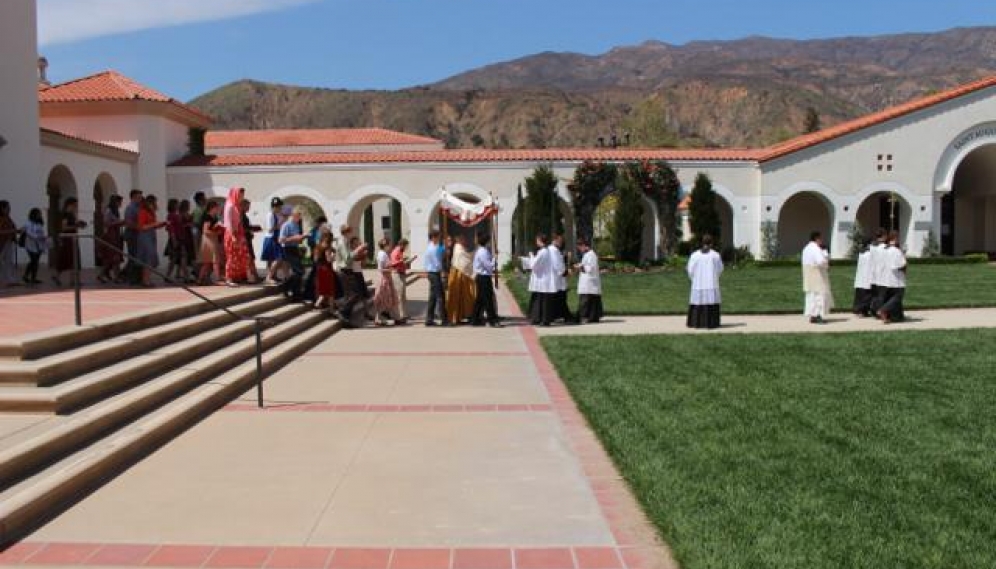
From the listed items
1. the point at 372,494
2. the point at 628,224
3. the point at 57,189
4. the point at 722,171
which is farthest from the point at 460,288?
the point at 722,171

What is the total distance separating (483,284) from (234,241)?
15.0 feet

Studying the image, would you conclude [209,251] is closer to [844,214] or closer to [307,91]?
[844,214]

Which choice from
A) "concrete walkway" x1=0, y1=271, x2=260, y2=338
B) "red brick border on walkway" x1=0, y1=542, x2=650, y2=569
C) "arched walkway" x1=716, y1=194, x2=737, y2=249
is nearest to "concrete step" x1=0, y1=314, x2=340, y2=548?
"red brick border on walkway" x1=0, y1=542, x2=650, y2=569

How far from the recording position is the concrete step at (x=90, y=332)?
784 centimetres

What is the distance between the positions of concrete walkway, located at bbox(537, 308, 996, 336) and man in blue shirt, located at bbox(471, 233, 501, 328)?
3.89 feet

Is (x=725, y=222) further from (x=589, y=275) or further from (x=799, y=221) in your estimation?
(x=589, y=275)

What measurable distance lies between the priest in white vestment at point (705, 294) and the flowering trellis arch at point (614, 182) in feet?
58.4

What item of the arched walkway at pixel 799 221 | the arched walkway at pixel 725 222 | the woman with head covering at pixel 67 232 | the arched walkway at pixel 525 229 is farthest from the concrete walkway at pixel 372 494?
the arched walkway at pixel 799 221

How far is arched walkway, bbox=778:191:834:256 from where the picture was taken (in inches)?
1503

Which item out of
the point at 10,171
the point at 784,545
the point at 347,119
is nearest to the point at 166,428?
the point at 784,545

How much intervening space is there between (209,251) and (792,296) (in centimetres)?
1361

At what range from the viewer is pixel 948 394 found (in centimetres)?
928

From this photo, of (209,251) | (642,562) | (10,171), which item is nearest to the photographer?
(642,562)

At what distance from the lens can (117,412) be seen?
733 cm
